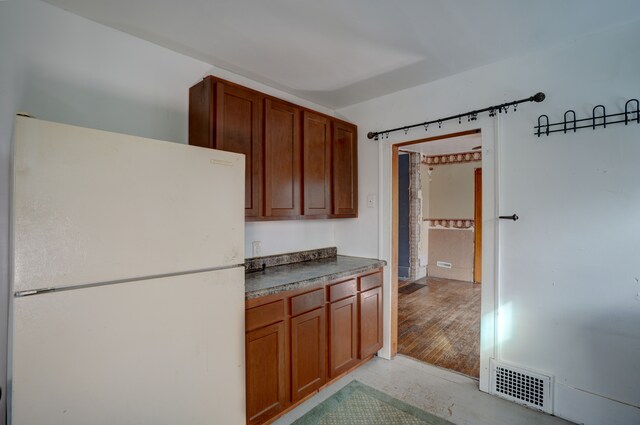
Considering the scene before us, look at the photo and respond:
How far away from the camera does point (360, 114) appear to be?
3117mm

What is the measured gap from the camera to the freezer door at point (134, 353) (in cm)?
107

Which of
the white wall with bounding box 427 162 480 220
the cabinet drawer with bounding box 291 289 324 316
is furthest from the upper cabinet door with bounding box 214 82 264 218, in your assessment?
the white wall with bounding box 427 162 480 220

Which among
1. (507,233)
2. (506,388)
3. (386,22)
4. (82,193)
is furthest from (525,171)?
(82,193)

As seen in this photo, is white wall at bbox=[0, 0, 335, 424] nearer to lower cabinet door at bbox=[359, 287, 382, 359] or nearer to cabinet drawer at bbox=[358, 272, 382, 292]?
cabinet drawer at bbox=[358, 272, 382, 292]

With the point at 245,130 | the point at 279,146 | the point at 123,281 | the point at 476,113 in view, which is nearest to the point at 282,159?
the point at 279,146

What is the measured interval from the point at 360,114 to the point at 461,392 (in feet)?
8.57

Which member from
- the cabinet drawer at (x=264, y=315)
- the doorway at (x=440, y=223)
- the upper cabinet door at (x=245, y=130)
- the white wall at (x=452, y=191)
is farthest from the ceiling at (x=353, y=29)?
the white wall at (x=452, y=191)

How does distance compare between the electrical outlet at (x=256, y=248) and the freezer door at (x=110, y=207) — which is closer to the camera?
the freezer door at (x=110, y=207)

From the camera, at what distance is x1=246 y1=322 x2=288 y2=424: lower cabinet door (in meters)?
1.78

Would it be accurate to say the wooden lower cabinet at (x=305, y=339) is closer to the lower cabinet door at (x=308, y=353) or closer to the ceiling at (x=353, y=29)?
the lower cabinet door at (x=308, y=353)

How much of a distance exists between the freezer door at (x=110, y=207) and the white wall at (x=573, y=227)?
203 cm

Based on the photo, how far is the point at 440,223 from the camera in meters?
5.98

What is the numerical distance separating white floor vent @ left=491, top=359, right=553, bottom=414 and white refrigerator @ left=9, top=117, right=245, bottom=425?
186cm

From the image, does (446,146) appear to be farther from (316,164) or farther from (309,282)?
(309,282)
